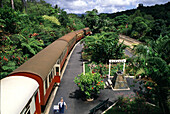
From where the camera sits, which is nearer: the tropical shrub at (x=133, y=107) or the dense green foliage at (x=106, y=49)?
the tropical shrub at (x=133, y=107)

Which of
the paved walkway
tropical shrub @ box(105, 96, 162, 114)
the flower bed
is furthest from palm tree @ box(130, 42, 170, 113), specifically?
the flower bed

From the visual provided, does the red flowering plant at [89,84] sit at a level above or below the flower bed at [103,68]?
above

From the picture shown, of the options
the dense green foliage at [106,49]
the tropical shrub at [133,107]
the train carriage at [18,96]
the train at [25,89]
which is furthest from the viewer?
the dense green foliage at [106,49]

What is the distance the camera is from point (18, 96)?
19.8 ft

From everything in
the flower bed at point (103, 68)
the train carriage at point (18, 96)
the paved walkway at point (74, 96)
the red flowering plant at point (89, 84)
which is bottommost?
the paved walkway at point (74, 96)

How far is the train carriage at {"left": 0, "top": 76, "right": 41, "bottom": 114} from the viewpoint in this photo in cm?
529

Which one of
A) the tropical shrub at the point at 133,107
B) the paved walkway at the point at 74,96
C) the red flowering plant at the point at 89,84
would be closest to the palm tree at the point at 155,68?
the tropical shrub at the point at 133,107

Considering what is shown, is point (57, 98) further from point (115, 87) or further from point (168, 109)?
point (168, 109)

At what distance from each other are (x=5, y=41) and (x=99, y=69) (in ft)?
37.3

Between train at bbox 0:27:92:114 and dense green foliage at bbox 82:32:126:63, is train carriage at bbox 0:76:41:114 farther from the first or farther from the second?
dense green foliage at bbox 82:32:126:63

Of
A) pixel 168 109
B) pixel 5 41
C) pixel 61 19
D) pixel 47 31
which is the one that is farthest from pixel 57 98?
pixel 61 19

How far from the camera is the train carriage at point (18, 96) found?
208 inches

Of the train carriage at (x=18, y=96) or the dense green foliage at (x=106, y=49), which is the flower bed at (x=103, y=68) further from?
the train carriage at (x=18, y=96)

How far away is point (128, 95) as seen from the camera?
12.2 metres
